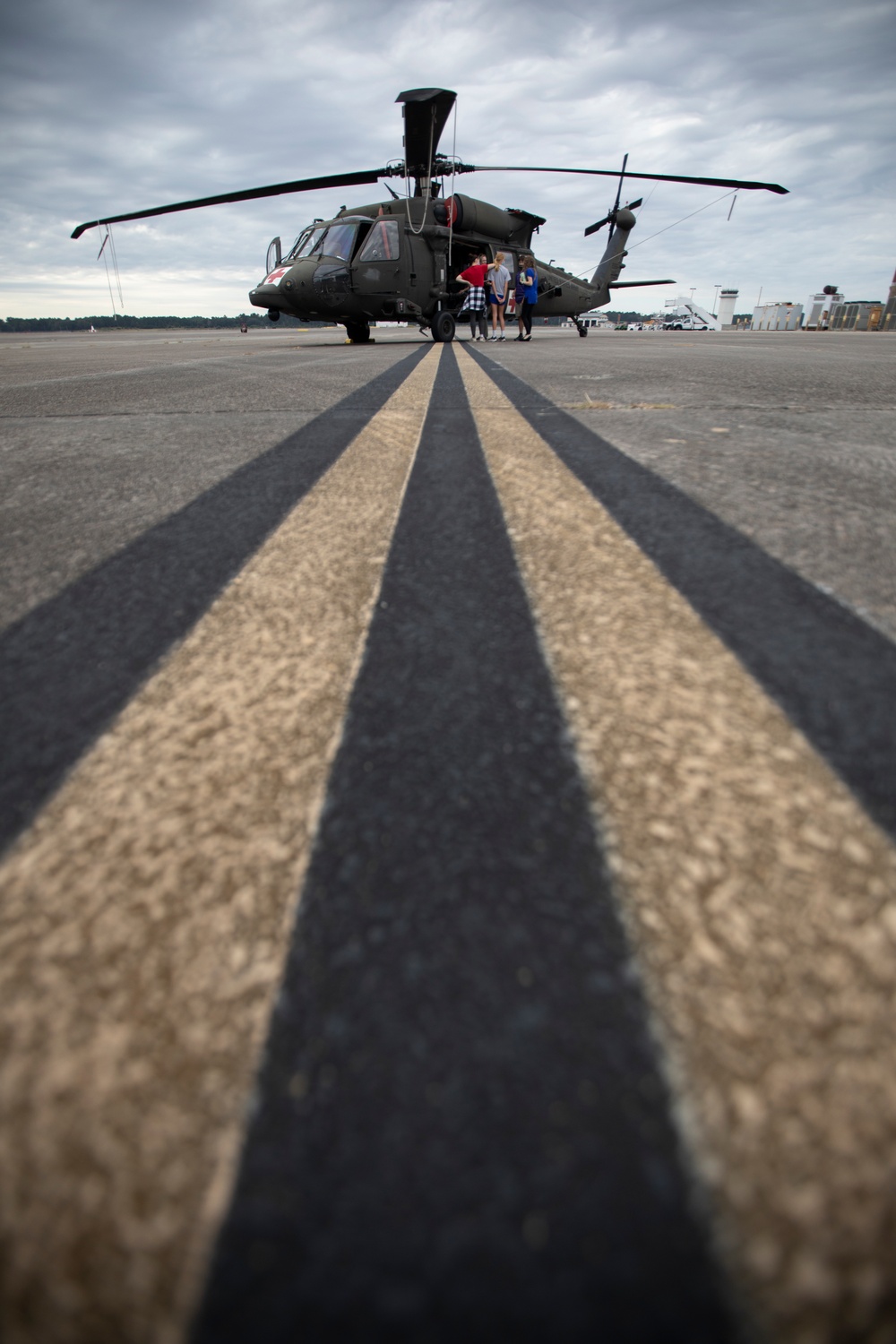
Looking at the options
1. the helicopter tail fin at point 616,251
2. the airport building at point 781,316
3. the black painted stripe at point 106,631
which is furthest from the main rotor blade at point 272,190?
the airport building at point 781,316

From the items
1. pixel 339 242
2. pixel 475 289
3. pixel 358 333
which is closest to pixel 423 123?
pixel 475 289

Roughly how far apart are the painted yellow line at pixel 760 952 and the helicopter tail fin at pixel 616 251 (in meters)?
21.1

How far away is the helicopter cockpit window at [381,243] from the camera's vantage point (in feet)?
37.6

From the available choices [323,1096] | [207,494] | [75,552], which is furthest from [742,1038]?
[207,494]

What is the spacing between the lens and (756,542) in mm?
1318

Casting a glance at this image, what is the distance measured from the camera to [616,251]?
18.8 metres

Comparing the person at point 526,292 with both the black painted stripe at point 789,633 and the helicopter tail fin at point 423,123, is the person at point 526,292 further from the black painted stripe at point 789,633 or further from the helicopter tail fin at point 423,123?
the black painted stripe at point 789,633

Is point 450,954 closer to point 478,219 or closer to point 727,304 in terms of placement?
point 478,219

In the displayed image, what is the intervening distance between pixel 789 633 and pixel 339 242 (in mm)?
12927

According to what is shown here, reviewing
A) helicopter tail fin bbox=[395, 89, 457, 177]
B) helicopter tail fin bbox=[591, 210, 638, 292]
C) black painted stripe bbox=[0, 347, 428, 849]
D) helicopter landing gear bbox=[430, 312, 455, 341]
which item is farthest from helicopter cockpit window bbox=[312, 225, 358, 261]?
black painted stripe bbox=[0, 347, 428, 849]

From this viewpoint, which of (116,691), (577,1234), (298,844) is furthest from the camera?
(116,691)

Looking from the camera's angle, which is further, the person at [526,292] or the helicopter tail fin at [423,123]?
the person at [526,292]

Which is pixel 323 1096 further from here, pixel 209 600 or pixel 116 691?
pixel 209 600

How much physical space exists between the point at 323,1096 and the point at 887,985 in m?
0.40
